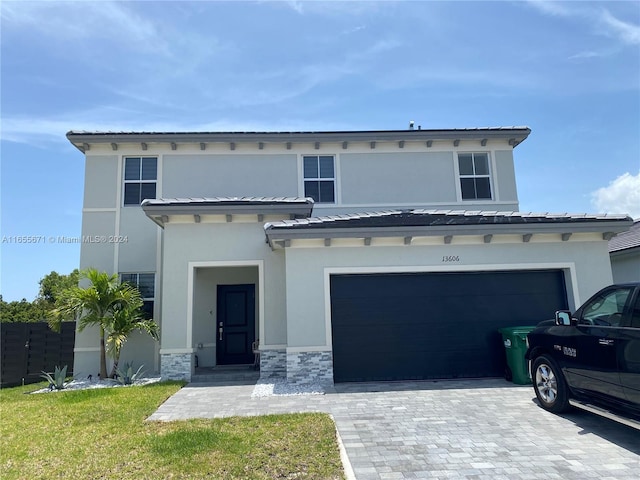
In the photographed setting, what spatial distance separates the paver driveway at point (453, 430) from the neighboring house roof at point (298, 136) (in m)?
7.99

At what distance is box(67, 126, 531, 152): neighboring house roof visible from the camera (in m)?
12.5

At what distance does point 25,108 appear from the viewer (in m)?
A: 10.9

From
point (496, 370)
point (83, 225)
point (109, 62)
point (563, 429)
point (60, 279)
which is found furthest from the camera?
point (60, 279)

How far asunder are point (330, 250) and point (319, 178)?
4.98 metres

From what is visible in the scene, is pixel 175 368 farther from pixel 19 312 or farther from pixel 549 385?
pixel 19 312

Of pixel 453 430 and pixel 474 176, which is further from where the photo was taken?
pixel 474 176

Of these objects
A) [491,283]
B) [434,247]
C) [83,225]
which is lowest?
[491,283]

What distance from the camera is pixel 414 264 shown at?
9.02 meters

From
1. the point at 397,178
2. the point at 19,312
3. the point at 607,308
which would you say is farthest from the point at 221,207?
the point at 19,312

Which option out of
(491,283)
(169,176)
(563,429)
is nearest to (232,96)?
(169,176)

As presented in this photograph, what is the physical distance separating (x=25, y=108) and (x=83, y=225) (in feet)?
11.8

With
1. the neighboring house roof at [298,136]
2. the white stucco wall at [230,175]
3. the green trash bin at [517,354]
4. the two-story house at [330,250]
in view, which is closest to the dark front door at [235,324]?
the two-story house at [330,250]

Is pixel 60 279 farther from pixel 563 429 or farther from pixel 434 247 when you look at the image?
pixel 563 429

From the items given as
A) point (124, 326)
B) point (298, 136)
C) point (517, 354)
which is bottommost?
point (517, 354)
